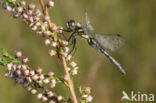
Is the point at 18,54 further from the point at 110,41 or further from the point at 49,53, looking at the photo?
the point at 110,41

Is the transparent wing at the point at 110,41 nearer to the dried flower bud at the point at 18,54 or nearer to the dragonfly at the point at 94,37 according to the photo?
the dragonfly at the point at 94,37

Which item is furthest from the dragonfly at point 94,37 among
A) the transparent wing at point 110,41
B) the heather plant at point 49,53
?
the heather plant at point 49,53

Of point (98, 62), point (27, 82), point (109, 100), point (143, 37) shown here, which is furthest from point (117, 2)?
point (27, 82)

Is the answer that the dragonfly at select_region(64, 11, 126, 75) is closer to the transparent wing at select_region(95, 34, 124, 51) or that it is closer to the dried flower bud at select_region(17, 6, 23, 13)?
the transparent wing at select_region(95, 34, 124, 51)

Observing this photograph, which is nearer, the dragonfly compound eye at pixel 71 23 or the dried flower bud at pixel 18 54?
the dried flower bud at pixel 18 54

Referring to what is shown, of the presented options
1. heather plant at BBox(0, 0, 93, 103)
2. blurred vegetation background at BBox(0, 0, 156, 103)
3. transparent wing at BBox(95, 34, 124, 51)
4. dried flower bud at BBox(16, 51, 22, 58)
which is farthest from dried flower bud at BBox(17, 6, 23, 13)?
blurred vegetation background at BBox(0, 0, 156, 103)
